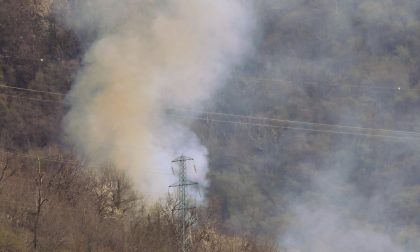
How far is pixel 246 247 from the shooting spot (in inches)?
2409

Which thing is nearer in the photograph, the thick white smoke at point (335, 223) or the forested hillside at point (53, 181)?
the forested hillside at point (53, 181)

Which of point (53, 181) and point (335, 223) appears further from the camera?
point (335, 223)

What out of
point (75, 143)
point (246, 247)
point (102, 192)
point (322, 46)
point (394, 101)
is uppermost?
point (322, 46)

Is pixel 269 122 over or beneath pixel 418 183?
over

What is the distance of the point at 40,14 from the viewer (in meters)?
74.2

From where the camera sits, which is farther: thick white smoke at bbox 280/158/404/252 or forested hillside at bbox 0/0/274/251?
thick white smoke at bbox 280/158/404/252

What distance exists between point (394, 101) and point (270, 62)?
38.1 feet

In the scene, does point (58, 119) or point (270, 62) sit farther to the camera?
point (270, 62)

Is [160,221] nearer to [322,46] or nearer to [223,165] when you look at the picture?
[223,165]

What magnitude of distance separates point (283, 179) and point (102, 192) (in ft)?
57.6

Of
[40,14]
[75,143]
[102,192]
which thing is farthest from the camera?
[40,14]

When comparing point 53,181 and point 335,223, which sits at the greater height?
point 53,181

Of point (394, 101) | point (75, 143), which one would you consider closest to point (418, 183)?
point (394, 101)

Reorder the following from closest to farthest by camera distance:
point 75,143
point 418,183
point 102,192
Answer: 1. point 102,192
2. point 75,143
3. point 418,183
